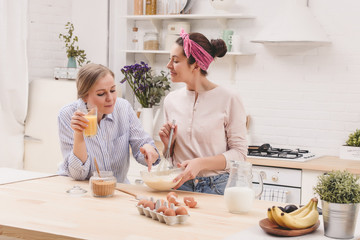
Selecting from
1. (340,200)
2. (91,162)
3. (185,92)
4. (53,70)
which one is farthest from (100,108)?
(53,70)

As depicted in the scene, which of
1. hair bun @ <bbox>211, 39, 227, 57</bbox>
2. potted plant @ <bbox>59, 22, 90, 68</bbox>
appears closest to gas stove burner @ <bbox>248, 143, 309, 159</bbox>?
hair bun @ <bbox>211, 39, 227, 57</bbox>

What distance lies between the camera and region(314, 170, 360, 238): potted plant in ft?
6.14

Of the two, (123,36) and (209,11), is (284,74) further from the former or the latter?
(123,36)

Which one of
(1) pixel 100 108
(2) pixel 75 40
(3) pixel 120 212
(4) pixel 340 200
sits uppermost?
(2) pixel 75 40

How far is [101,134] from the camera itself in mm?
3045

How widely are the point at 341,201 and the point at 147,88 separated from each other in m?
3.32

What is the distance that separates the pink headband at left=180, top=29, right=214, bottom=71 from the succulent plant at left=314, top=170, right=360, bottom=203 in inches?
51.4

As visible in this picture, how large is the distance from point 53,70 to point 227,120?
2763 millimetres

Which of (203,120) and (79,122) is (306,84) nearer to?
(203,120)

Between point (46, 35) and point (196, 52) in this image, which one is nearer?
point (196, 52)

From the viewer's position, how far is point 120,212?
226 centimetres

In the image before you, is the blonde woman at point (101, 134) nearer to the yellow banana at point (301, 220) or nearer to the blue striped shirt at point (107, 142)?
the blue striped shirt at point (107, 142)

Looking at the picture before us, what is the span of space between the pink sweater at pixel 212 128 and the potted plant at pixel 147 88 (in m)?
1.97

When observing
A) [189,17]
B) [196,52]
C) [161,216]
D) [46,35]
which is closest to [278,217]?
[161,216]
